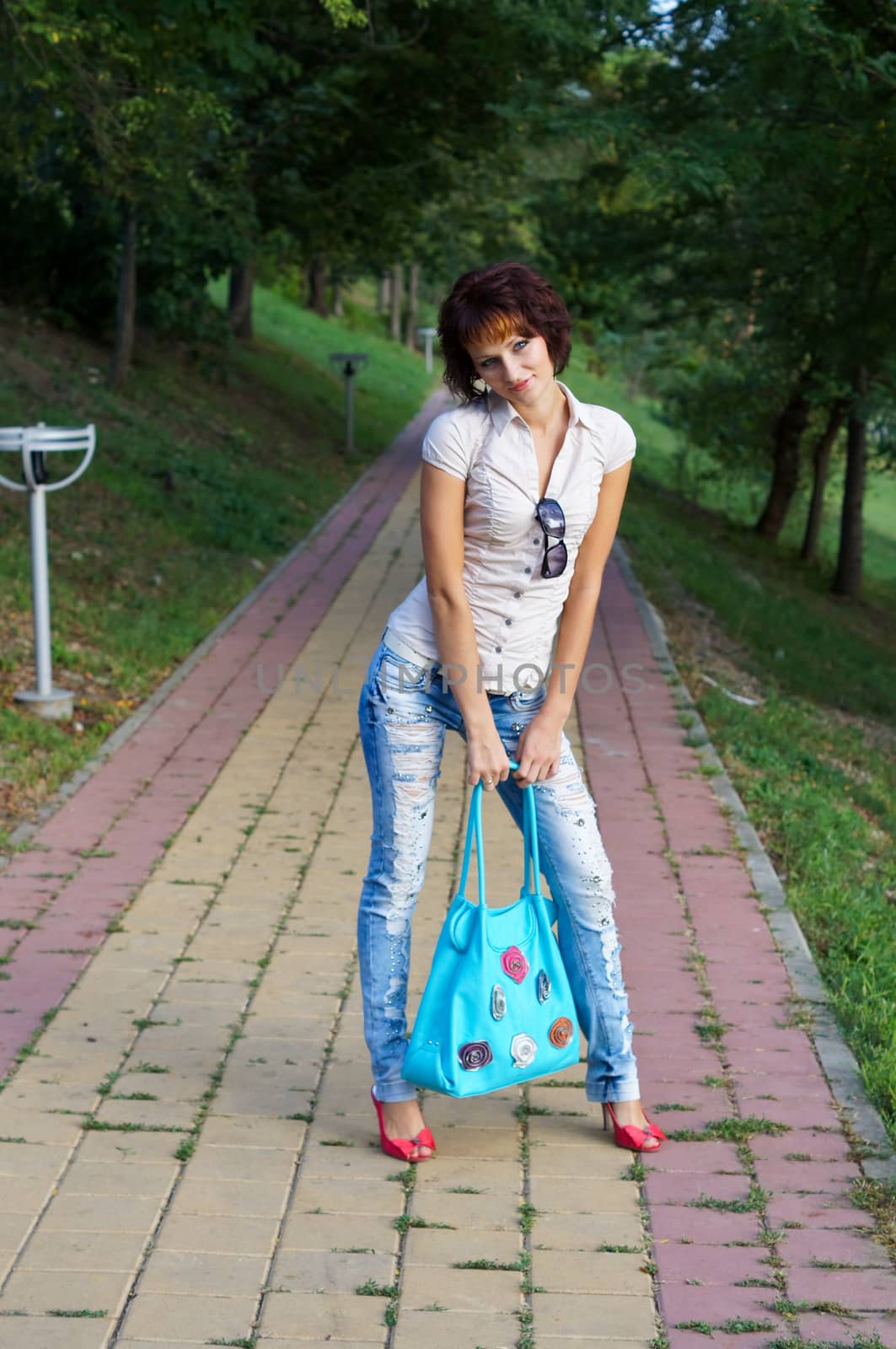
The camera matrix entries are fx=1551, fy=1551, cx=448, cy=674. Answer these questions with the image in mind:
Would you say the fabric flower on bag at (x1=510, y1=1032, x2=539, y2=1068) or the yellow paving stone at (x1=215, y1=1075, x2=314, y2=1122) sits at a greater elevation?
the fabric flower on bag at (x1=510, y1=1032, x2=539, y2=1068)

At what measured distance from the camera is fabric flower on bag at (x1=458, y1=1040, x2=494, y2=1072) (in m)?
3.47

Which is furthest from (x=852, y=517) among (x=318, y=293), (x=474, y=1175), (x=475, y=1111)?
(x=318, y=293)

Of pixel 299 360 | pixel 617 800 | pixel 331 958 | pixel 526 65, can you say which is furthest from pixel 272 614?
pixel 299 360

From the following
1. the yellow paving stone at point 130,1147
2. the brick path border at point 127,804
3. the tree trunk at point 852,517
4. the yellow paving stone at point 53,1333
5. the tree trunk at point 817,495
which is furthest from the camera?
the tree trunk at point 817,495

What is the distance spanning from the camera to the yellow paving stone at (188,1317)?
2920 millimetres

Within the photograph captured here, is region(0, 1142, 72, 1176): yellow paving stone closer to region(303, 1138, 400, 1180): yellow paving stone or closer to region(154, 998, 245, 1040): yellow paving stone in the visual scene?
region(303, 1138, 400, 1180): yellow paving stone

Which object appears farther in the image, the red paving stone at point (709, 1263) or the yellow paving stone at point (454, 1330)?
the red paving stone at point (709, 1263)

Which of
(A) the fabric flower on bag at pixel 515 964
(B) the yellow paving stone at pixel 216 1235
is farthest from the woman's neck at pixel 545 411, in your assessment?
(B) the yellow paving stone at pixel 216 1235

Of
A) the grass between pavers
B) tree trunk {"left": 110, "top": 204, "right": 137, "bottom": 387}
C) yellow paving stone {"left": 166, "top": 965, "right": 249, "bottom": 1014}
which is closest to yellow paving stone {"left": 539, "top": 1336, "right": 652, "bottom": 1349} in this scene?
yellow paving stone {"left": 166, "top": 965, "right": 249, "bottom": 1014}

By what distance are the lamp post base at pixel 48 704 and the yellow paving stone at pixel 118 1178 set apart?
443 centimetres

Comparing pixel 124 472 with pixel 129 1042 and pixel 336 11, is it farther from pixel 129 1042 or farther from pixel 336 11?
pixel 129 1042

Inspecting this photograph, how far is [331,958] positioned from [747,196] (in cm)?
1476

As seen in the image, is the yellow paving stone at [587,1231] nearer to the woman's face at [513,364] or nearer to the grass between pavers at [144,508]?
the woman's face at [513,364]

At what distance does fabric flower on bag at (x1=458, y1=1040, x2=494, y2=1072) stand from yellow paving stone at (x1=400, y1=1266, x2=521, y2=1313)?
1.49ft
